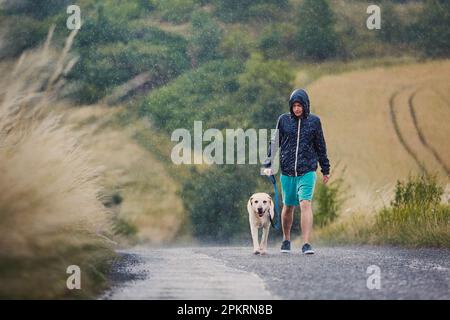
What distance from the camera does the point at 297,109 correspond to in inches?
403

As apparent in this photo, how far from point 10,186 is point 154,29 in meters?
26.0

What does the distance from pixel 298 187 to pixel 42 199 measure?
4062mm

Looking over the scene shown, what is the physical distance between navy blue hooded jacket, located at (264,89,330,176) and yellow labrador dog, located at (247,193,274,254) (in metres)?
0.81

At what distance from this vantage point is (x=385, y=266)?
8.90 m

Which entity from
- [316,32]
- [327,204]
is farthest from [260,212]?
[316,32]

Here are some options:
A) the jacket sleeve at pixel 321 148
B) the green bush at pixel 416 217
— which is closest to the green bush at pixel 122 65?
the green bush at pixel 416 217

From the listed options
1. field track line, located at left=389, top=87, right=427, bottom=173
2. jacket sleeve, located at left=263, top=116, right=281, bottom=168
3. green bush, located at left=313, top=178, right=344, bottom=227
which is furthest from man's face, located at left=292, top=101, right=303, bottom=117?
field track line, located at left=389, top=87, right=427, bottom=173

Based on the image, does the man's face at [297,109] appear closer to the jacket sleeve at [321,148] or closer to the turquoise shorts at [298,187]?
the jacket sleeve at [321,148]

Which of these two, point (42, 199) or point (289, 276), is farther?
point (289, 276)

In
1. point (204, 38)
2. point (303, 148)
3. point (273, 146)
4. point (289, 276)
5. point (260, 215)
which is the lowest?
point (289, 276)

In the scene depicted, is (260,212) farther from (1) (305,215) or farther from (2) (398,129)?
(2) (398,129)

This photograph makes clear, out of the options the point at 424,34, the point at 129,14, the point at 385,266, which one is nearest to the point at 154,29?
the point at 129,14

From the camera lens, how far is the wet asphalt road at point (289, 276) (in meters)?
6.98
